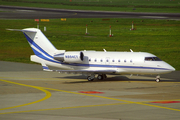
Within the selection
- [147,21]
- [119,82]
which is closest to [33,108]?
[119,82]

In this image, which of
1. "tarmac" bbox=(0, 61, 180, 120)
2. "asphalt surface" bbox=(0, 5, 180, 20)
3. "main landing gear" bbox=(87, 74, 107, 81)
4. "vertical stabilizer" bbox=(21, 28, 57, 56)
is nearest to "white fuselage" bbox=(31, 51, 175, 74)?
"main landing gear" bbox=(87, 74, 107, 81)

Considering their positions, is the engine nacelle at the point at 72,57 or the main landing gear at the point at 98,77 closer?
the engine nacelle at the point at 72,57

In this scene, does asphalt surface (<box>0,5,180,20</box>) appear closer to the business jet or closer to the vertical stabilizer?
the vertical stabilizer

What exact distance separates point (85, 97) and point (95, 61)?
9.18 meters

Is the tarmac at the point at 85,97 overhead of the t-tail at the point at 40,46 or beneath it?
beneath

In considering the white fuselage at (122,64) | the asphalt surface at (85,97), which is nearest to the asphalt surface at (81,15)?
the asphalt surface at (85,97)

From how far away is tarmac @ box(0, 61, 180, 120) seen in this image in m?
21.2

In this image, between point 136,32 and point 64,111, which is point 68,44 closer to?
point 136,32

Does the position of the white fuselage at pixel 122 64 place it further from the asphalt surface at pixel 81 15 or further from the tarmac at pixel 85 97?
the asphalt surface at pixel 81 15

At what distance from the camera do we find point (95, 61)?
35.3 meters

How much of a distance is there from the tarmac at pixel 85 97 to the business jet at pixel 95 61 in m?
1.23

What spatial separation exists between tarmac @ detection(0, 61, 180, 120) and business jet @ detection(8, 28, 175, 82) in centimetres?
123

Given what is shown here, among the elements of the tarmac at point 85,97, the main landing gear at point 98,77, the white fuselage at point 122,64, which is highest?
the white fuselage at point 122,64

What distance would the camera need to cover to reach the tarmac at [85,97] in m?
21.2
